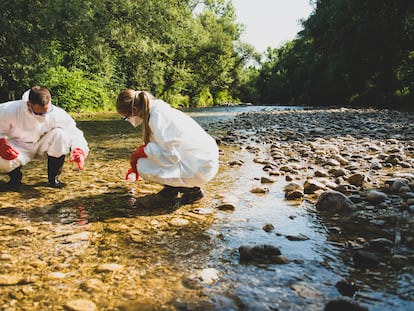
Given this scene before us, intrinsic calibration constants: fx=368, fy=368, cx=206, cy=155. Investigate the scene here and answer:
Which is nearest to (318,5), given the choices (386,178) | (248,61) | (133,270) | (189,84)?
(189,84)

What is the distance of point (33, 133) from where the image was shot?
412cm

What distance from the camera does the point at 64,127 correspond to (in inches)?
166

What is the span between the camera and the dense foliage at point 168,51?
39.0 feet

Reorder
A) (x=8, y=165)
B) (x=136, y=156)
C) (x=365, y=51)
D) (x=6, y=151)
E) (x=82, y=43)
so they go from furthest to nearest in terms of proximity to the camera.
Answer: (x=365, y=51) → (x=82, y=43) → (x=8, y=165) → (x=6, y=151) → (x=136, y=156)

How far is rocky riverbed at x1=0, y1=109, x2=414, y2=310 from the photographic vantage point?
1.82m

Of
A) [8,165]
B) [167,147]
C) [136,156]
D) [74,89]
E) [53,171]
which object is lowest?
[53,171]

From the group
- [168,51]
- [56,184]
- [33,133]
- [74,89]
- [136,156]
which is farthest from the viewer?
[168,51]

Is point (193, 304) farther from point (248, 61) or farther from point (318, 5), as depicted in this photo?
point (248, 61)

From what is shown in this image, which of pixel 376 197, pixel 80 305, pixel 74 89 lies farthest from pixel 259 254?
pixel 74 89

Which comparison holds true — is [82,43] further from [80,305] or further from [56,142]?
[80,305]

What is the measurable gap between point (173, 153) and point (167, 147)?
8 cm

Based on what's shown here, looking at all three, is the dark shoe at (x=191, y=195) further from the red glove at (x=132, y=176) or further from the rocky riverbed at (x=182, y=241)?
the red glove at (x=132, y=176)

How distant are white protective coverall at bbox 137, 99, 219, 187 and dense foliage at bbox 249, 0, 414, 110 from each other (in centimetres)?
2115

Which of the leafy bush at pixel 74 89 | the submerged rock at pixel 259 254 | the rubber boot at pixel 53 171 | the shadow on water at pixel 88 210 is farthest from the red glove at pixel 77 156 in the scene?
the leafy bush at pixel 74 89
